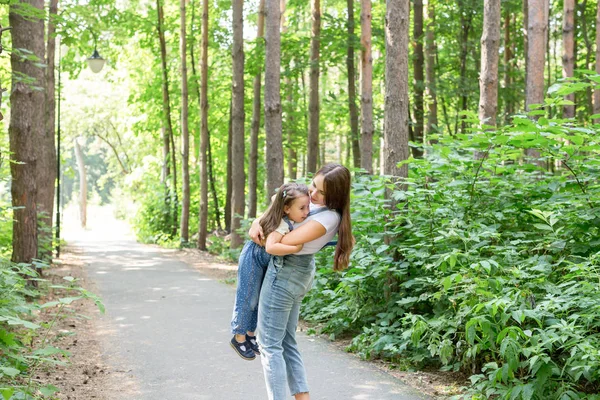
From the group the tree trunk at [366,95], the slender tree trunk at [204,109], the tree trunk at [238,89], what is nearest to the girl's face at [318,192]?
the tree trunk at [366,95]

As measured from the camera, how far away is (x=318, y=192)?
176 inches

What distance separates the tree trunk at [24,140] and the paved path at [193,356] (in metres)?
1.69

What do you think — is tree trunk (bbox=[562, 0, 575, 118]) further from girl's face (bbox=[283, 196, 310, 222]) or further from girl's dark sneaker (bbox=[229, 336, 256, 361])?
girl's dark sneaker (bbox=[229, 336, 256, 361])

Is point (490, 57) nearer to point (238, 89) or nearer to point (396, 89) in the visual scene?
point (396, 89)

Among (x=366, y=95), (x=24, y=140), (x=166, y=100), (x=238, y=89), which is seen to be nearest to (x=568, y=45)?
(x=366, y=95)

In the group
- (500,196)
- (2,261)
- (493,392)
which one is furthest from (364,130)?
(493,392)

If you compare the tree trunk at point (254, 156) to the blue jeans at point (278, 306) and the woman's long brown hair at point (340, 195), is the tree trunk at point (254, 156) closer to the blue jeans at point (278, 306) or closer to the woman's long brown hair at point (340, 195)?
the woman's long brown hair at point (340, 195)

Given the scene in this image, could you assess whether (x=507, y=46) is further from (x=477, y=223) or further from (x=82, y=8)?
(x=477, y=223)

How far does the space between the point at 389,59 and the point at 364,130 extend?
8.02m

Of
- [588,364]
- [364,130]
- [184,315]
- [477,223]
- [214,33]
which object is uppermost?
[214,33]

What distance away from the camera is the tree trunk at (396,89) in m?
7.83

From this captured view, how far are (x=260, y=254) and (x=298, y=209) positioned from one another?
1.41 ft

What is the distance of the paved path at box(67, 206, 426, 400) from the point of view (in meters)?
5.76

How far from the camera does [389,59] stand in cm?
790
